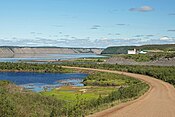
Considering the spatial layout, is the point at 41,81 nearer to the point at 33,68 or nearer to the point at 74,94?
the point at 74,94

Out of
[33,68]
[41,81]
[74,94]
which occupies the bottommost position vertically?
[41,81]

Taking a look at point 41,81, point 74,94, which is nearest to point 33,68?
point 41,81

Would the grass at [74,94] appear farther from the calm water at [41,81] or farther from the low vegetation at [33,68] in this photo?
the low vegetation at [33,68]

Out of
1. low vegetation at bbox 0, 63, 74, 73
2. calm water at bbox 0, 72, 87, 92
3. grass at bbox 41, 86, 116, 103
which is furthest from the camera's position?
low vegetation at bbox 0, 63, 74, 73

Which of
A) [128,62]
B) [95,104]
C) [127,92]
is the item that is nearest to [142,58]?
[128,62]

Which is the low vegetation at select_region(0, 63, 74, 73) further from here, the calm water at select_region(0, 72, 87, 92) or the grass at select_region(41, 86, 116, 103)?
the grass at select_region(41, 86, 116, 103)

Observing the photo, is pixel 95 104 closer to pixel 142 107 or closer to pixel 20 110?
pixel 142 107

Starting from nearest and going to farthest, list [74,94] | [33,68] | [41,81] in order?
1. [74,94]
2. [41,81]
3. [33,68]

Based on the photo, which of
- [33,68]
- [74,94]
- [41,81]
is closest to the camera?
[74,94]

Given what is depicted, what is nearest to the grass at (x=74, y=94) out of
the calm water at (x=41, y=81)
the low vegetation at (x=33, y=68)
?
the calm water at (x=41, y=81)

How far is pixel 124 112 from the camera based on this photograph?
105ft

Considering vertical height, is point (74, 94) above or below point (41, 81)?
above

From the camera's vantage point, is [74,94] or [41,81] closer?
[74,94]

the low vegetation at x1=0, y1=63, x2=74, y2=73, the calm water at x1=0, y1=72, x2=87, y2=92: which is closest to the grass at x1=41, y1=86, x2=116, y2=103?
the calm water at x1=0, y1=72, x2=87, y2=92
